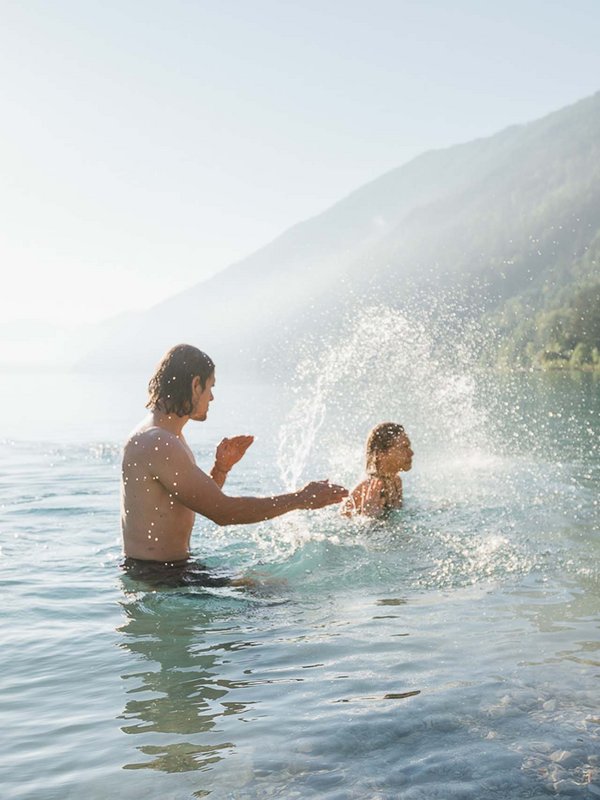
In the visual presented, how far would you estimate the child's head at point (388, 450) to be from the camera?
1141 centimetres

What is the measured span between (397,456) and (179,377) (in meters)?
4.90

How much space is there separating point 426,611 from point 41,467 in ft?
53.1

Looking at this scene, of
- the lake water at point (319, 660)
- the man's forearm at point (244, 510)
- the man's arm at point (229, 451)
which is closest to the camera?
the lake water at point (319, 660)

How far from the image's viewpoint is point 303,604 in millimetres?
7863

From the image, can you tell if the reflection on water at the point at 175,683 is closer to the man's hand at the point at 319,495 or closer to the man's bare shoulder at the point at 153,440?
the man's hand at the point at 319,495

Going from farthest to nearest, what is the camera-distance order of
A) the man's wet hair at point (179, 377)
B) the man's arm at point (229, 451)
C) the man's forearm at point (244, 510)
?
the man's arm at point (229, 451), the man's wet hair at point (179, 377), the man's forearm at point (244, 510)

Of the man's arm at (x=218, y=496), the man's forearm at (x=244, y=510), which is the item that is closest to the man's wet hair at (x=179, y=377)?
the man's arm at (x=218, y=496)

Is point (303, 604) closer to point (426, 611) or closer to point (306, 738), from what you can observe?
point (426, 611)

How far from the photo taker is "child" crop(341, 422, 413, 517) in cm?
1144

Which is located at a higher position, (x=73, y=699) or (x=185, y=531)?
(x=185, y=531)

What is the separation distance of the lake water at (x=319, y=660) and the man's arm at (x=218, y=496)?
0.98m

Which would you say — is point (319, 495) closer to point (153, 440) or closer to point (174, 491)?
point (174, 491)

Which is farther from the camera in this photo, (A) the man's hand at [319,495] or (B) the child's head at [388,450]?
(B) the child's head at [388,450]

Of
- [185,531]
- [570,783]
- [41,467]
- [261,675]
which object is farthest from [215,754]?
[41,467]
